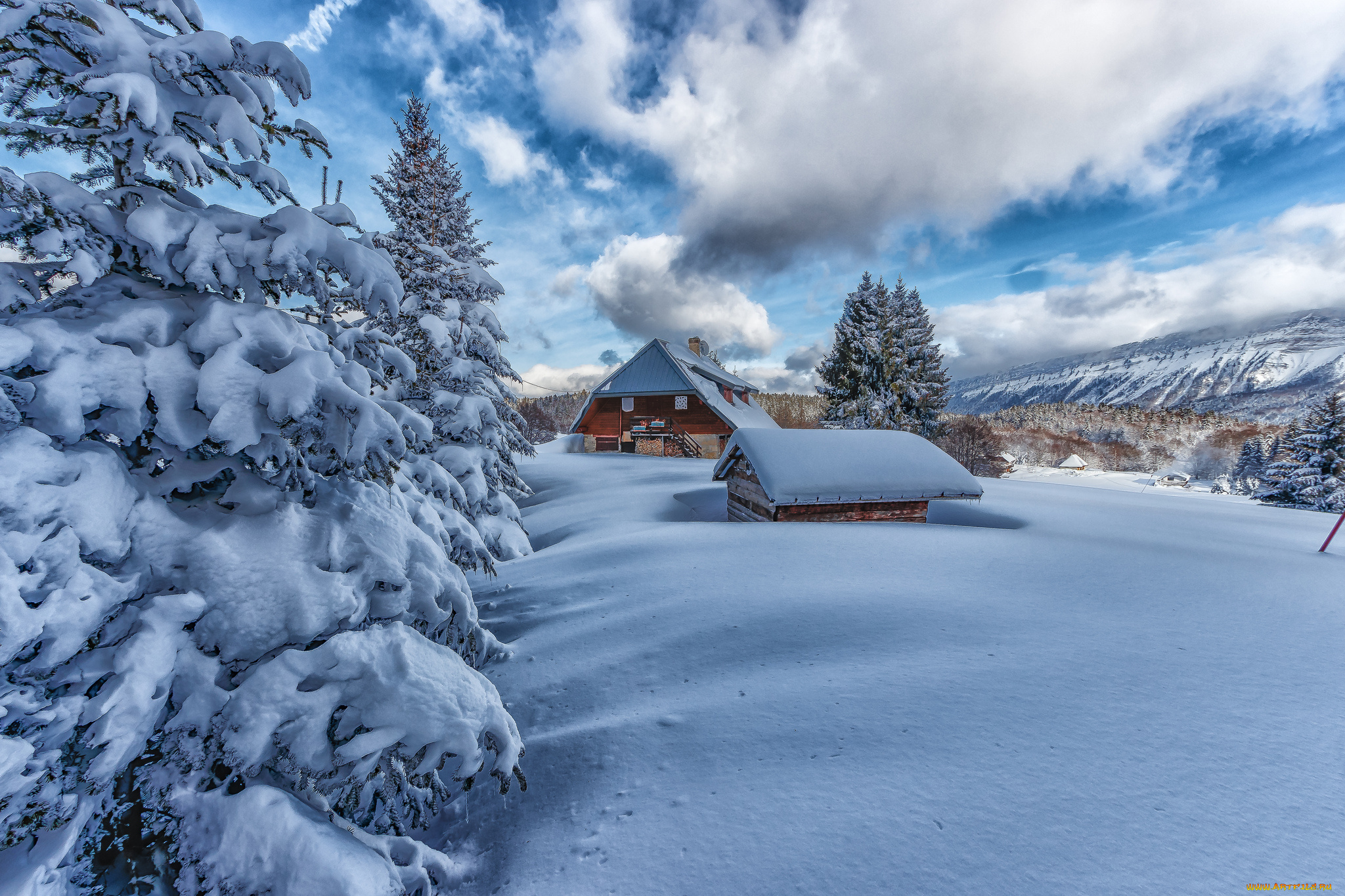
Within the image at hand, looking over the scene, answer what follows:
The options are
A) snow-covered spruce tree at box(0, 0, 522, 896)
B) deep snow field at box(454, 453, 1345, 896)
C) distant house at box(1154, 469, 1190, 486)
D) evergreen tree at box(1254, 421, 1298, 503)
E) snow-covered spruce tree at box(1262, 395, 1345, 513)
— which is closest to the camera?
snow-covered spruce tree at box(0, 0, 522, 896)

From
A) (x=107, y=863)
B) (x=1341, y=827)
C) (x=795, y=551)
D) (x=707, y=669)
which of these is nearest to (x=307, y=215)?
(x=107, y=863)

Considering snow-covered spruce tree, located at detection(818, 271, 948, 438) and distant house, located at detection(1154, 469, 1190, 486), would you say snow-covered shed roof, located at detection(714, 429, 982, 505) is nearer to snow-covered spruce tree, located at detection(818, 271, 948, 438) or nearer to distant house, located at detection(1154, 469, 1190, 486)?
snow-covered spruce tree, located at detection(818, 271, 948, 438)

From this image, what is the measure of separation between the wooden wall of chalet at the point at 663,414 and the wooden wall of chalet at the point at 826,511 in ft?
49.5

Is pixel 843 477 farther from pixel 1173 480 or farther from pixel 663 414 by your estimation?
pixel 1173 480

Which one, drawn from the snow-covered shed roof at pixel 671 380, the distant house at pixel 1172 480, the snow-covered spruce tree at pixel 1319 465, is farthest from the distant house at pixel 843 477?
the distant house at pixel 1172 480

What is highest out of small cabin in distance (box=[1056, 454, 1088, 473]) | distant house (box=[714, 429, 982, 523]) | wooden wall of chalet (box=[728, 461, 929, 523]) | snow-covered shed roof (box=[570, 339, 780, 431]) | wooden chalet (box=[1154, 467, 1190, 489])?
snow-covered shed roof (box=[570, 339, 780, 431])

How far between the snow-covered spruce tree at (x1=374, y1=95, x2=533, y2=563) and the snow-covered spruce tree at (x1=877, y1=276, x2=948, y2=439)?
19306 millimetres

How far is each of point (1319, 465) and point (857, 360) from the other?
1932cm

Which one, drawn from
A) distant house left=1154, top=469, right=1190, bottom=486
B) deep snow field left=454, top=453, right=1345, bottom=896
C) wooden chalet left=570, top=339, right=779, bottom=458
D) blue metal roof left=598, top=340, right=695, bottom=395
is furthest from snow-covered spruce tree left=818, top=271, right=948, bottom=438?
distant house left=1154, top=469, right=1190, bottom=486

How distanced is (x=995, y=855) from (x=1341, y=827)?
1.78 metres

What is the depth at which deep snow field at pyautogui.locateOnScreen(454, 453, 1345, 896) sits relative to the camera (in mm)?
2295

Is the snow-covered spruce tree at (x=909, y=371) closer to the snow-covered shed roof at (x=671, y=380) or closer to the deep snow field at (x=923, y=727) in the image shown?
the snow-covered shed roof at (x=671, y=380)

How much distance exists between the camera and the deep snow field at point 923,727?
7.53 feet

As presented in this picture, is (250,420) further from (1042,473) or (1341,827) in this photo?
(1042,473)
